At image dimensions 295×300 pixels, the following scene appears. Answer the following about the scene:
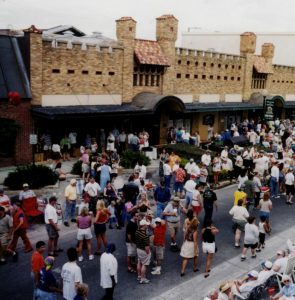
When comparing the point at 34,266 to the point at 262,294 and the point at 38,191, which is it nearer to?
the point at 262,294

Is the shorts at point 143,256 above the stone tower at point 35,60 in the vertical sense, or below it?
below

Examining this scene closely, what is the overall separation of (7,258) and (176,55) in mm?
19965

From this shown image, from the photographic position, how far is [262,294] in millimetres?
10156

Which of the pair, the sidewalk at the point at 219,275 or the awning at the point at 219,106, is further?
the awning at the point at 219,106

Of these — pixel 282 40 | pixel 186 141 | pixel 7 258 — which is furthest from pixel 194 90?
pixel 282 40

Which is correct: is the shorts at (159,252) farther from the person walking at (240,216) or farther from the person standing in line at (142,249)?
the person walking at (240,216)

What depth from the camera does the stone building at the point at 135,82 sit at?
21.2 metres

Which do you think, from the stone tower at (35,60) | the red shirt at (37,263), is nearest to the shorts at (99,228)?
the red shirt at (37,263)

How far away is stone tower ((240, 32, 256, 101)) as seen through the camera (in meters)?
34.0

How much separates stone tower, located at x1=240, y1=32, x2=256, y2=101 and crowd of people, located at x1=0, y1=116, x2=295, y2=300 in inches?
592

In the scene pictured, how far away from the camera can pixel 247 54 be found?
34.2 m

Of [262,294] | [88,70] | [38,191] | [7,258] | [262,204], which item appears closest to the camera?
[262,294]

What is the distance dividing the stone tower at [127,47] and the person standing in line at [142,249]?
15816mm

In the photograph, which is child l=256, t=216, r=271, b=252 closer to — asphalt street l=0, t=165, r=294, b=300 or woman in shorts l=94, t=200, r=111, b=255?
asphalt street l=0, t=165, r=294, b=300
